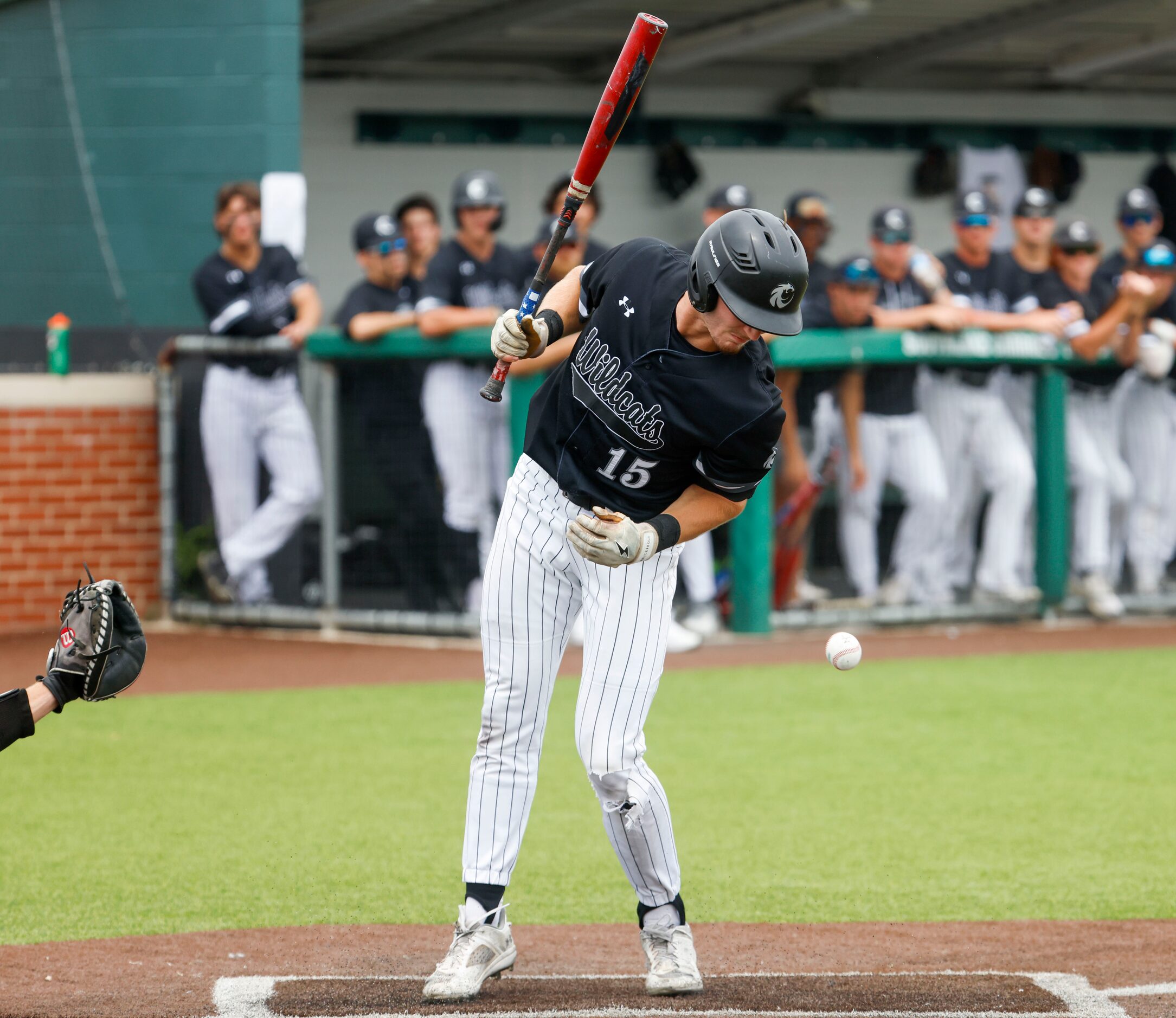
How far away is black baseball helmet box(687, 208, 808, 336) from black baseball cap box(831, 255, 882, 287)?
16.8 ft

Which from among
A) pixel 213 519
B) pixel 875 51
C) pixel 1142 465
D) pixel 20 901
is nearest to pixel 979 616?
pixel 1142 465

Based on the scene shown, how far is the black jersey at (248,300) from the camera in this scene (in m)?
8.86

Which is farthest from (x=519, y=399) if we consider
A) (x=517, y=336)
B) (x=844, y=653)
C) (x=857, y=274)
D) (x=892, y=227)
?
(x=517, y=336)

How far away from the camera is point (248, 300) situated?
29.3 ft

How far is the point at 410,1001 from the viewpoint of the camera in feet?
11.6

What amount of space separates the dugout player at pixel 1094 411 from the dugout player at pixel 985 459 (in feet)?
0.71

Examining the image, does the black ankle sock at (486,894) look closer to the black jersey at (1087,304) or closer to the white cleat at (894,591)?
the white cleat at (894,591)

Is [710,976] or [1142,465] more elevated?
[1142,465]

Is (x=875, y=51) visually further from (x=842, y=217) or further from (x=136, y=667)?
(x=136, y=667)

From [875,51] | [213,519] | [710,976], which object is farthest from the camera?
[875,51]

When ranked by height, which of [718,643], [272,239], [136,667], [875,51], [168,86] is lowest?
[718,643]

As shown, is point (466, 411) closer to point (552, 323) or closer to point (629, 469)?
point (552, 323)

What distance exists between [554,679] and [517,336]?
2.40 ft

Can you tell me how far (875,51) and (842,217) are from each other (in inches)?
56.6
